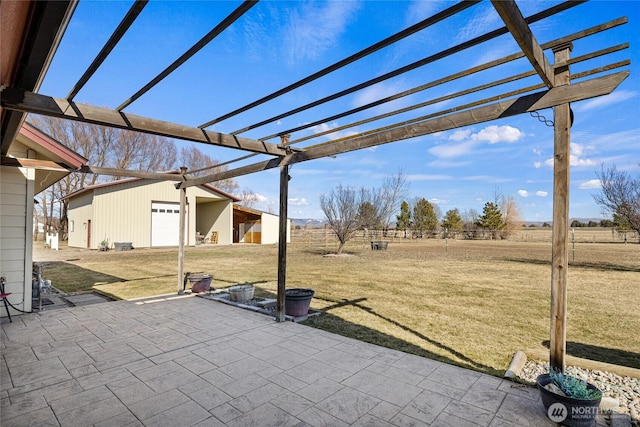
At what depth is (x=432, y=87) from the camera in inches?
106

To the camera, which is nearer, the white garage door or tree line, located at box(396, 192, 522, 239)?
the white garage door

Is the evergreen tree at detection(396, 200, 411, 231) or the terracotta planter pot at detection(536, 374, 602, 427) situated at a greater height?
the evergreen tree at detection(396, 200, 411, 231)

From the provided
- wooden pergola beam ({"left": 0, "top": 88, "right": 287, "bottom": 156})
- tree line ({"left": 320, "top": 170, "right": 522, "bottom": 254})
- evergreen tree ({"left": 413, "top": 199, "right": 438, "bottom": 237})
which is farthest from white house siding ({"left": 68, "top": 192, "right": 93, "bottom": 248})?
evergreen tree ({"left": 413, "top": 199, "right": 438, "bottom": 237})

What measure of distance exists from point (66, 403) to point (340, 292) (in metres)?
5.40

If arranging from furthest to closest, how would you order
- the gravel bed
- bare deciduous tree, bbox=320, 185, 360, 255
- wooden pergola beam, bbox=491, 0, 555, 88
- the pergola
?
1. bare deciduous tree, bbox=320, 185, 360, 255
2. the gravel bed
3. the pergola
4. wooden pergola beam, bbox=491, 0, 555, 88

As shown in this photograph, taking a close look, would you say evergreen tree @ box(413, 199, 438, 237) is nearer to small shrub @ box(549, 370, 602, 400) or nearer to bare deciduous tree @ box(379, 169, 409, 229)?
bare deciduous tree @ box(379, 169, 409, 229)

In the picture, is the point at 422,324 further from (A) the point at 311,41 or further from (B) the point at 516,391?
(A) the point at 311,41

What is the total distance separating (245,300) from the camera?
239 inches

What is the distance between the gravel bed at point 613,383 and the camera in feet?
8.21

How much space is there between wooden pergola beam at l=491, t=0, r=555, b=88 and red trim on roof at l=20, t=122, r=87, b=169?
6048 millimetres

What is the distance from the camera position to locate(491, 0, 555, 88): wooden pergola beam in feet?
5.16

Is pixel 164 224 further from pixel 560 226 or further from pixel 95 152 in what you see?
pixel 560 226

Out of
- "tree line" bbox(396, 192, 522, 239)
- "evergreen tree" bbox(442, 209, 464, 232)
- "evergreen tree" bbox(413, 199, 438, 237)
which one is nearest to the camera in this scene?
"tree line" bbox(396, 192, 522, 239)
